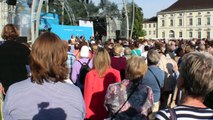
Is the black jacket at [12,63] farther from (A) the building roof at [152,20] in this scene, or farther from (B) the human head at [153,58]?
(A) the building roof at [152,20]

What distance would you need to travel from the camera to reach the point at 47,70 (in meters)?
2.94

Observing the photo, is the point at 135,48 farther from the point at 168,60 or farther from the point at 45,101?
the point at 45,101

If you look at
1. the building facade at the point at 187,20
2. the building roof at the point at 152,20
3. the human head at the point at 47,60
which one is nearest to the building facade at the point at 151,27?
the building roof at the point at 152,20

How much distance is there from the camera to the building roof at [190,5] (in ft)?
419

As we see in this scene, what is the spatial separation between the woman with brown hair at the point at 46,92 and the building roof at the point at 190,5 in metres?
128

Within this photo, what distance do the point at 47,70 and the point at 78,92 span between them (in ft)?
0.96

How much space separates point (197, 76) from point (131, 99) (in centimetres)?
250

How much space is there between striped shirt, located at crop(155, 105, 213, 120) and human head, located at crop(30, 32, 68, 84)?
0.83 metres

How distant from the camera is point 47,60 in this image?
293 centimetres

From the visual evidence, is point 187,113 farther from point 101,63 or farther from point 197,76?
→ point 101,63

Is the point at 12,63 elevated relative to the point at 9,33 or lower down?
lower down

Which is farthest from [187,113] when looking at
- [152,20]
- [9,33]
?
[152,20]

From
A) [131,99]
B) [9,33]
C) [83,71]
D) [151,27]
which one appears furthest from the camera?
[151,27]

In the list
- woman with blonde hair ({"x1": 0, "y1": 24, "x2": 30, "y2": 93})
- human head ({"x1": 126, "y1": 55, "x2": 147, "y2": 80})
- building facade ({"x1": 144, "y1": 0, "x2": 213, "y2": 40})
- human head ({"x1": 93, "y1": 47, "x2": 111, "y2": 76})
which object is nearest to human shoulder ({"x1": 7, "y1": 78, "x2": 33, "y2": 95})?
human head ({"x1": 126, "y1": 55, "x2": 147, "y2": 80})
